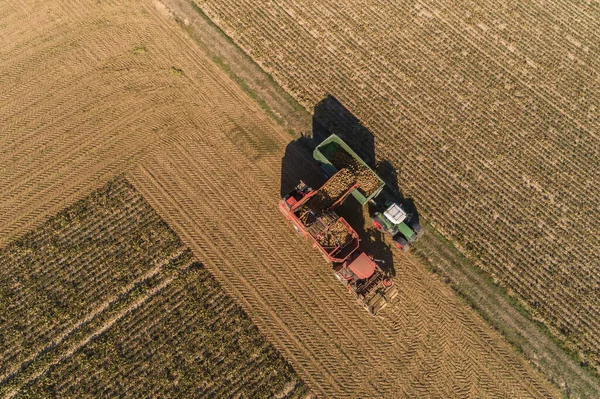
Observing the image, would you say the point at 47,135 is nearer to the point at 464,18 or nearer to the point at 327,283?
the point at 327,283

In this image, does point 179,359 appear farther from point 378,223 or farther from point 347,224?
point 378,223

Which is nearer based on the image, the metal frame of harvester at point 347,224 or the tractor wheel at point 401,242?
the metal frame of harvester at point 347,224

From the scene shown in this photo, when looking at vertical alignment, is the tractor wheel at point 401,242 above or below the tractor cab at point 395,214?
below

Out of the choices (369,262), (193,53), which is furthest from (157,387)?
(193,53)

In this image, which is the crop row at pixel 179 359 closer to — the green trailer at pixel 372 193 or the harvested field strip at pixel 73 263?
the harvested field strip at pixel 73 263

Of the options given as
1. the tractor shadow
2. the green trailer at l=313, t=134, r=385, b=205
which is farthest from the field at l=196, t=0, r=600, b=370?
the green trailer at l=313, t=134, r=385, b=205

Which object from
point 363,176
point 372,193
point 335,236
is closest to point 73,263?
point 335,236

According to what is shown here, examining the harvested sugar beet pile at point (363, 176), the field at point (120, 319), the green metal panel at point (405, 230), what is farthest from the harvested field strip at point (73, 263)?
the green metal panel at point (405, 230)

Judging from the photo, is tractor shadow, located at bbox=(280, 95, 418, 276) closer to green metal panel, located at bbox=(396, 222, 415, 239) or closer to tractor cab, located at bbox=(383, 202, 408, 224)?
green metal panel, located at bbox=(396, 222, 415, 239)
